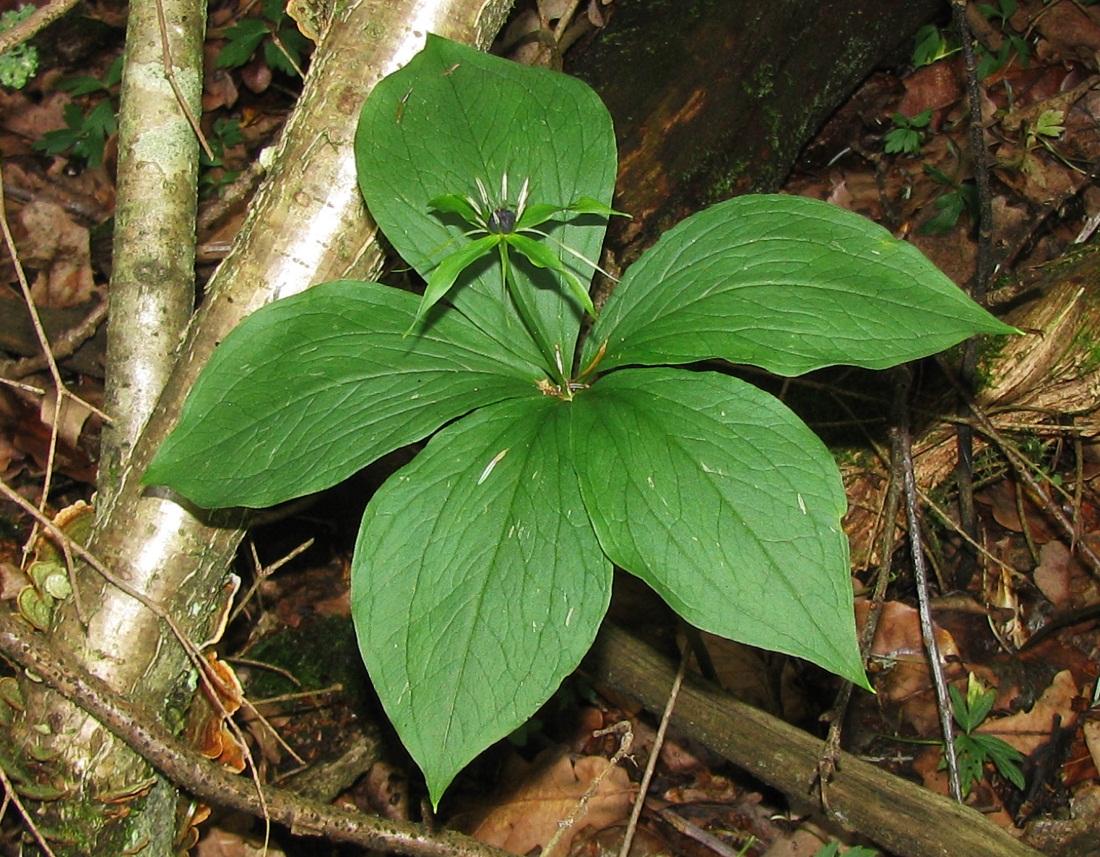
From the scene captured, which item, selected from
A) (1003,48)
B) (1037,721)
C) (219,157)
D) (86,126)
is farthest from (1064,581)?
(86,126)

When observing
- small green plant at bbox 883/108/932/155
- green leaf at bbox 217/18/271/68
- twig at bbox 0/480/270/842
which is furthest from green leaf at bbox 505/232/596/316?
green leaf at bbox 217/18/271/68

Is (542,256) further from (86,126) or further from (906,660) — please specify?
(86,126)

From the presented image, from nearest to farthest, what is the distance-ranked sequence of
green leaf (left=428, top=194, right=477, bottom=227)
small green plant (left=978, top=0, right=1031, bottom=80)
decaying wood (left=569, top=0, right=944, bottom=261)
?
green leaf (left=428, top=194, right=477, bottom=227), decaying wood (left=569, top=0, right=944, bottom=261), small green plant (left=978, top=0, right=1031, bottom=80)

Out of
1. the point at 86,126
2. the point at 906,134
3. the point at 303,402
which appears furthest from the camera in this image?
the point at 86,126

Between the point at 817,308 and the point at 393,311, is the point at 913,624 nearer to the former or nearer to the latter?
the point at 817,308

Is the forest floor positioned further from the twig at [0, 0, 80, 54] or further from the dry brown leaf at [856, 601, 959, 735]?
the twig at [0, 0, 80, 54]

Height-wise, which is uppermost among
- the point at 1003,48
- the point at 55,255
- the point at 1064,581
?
the point at 1003,48

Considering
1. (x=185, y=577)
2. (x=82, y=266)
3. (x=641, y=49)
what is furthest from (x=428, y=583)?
(x=82, y=266)
